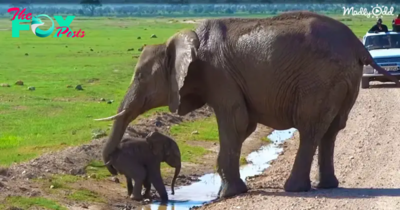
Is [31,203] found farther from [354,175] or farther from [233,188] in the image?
[354,175]

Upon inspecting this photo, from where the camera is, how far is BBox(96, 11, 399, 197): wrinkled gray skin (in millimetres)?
12727

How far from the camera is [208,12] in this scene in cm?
11488

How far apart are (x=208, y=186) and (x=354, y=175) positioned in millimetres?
2479

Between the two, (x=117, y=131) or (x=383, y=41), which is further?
(x=383, y=41)

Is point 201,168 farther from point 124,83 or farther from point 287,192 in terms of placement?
point 124,83

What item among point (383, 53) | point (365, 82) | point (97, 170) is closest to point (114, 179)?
point (97, 170)

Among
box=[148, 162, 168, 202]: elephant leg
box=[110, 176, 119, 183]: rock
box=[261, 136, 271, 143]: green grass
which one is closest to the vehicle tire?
box=[261, 136, 271, 143]: green grass

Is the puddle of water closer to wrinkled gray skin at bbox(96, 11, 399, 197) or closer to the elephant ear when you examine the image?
wrinkled gray skin at bbox(96, 11, 399, 197)

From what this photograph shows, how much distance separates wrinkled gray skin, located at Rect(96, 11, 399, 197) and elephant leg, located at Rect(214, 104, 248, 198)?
1 cm

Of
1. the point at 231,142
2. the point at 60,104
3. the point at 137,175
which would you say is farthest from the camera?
the point at 60,104

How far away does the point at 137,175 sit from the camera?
1356cm

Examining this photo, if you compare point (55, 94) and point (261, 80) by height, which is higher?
point (261, 80)

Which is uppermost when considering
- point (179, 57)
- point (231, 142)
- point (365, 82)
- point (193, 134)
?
point (179, 57)

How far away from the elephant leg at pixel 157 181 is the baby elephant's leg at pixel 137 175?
0.13 m
